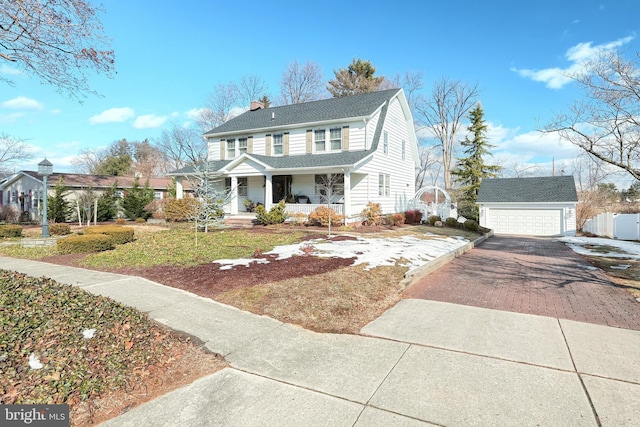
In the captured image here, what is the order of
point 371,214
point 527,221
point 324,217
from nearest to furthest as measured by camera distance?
point 324,217
point 371,214
point 527,221

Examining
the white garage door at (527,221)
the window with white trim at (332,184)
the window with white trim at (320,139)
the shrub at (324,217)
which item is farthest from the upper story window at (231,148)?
the white garage door at (527,221)

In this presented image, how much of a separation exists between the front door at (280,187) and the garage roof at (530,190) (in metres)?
14.2

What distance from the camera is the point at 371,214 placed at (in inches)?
696

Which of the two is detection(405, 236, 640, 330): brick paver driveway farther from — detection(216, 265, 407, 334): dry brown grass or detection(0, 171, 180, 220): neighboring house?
detection(0, 171, 180, 220): neighboring house

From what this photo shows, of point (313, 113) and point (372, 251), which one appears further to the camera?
point (313, 113)

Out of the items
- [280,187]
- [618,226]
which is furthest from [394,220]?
[618,226]

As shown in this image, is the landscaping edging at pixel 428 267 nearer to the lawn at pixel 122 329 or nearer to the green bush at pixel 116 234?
the lawn at pixel 122 329

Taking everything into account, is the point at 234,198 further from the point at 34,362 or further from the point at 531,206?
the point at 531,206

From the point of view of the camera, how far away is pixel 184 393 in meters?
3.20

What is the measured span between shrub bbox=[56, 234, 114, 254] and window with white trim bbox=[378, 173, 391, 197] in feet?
46.0

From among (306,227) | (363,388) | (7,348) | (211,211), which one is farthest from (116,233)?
(363,388)

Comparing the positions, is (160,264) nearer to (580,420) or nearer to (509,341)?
(509,341)

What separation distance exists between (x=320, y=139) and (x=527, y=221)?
15.4m

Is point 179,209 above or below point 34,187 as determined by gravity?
below
